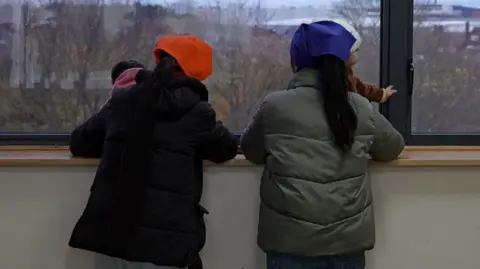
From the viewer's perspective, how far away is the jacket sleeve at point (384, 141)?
6.27ft

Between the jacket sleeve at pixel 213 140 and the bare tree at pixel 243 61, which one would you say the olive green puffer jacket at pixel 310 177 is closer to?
the jacket sleeve at pixel 213 140

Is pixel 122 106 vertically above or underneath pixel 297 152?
above

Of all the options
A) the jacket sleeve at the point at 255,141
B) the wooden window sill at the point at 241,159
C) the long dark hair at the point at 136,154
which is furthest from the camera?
the wooden window sill at the point at 241,159

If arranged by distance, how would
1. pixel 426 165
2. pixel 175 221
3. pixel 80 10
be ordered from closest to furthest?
pixel 175 221, pixel 426 165, pixel 80 10

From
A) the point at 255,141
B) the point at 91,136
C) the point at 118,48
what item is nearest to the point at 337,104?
the point at 255,141

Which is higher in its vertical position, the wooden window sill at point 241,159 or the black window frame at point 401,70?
the black window frame at point 401,70

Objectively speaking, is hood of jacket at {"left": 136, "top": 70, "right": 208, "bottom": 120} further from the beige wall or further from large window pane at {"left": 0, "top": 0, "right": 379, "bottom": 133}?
large window pane at {"left": 0, "top": 0, "right": 379, "bottom": 133}

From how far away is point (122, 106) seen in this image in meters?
1.86

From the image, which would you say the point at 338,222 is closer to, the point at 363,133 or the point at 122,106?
the point at 363,133

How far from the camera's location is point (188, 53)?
6.16 feet

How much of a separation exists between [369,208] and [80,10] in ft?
4.23

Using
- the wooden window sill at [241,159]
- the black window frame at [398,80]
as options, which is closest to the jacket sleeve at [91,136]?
the wooden window sill at [241,159]

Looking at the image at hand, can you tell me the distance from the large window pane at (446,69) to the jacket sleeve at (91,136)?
1.15 m

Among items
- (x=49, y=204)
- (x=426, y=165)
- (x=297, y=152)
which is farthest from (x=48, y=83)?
(x=426, y=165)
